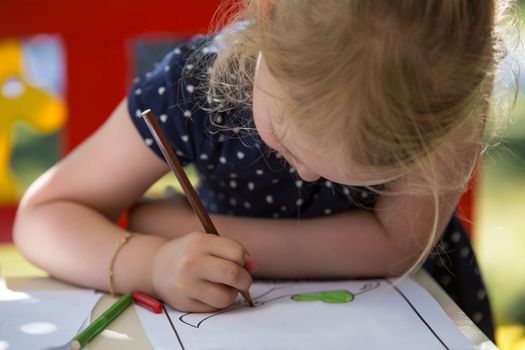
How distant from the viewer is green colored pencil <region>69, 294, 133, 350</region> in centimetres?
67

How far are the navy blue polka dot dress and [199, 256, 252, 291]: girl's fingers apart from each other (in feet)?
0.55

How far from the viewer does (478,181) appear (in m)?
1.29

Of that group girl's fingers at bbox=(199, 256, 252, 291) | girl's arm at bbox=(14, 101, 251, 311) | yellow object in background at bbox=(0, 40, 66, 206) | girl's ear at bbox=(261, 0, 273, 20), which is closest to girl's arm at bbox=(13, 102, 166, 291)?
girl's arm at bbox=(14, 101, 251, 311)

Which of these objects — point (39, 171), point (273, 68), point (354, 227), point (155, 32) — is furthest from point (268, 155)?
point (39, 171)

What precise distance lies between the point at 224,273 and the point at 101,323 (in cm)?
12

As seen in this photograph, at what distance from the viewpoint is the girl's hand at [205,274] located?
2.42ft

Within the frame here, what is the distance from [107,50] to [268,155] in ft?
1.50

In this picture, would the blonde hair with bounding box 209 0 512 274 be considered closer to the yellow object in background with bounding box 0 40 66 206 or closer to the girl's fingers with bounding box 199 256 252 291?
the girl's fingers with bounding box 199 256 252 291

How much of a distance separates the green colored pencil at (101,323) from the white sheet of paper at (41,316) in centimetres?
1

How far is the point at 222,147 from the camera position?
91cm

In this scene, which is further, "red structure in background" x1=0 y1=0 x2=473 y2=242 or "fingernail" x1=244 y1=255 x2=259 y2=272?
"red structure in background" x1=0 y1=0 x2=473 y2=242

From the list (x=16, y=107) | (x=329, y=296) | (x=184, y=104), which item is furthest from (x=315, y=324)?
(x=16, y=107)

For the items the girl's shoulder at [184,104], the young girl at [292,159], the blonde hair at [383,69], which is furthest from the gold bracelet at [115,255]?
the blonde hair at [383,69]

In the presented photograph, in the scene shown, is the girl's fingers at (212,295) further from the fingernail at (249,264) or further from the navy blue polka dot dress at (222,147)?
the navy blue polka dot dress at (222,147)
